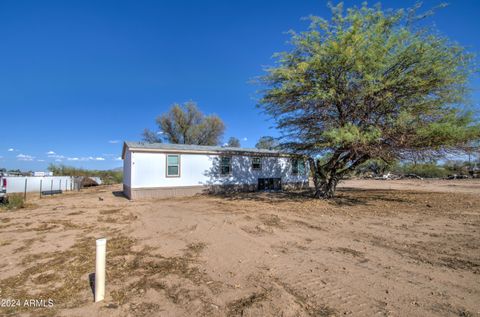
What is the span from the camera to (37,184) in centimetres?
1761

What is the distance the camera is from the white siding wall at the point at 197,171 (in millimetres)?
12797

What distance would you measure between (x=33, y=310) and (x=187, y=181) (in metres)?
11.5

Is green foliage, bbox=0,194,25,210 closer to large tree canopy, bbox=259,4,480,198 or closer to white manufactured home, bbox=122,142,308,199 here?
white manufactured home, bbox=122,142,308,199

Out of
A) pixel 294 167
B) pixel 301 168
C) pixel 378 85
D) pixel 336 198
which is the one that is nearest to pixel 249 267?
pixel 378 85

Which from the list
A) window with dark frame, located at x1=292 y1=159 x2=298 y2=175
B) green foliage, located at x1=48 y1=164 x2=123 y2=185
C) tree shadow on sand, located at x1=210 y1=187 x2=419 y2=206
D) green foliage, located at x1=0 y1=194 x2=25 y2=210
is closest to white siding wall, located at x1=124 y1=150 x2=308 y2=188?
window with dark frame, located at x1=292 y1=159 x2=298 y2=175

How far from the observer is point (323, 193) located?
41.8ft

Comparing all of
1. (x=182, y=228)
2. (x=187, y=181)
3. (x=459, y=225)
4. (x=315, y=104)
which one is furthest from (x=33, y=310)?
(x=187, y=181)

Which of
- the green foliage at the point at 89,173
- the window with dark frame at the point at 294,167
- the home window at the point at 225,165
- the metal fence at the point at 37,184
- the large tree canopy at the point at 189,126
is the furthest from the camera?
the large tree canopy at the point at 189,126

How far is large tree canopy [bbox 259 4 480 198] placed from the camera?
899 centimetres

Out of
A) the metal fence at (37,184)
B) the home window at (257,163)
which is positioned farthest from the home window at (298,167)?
the metal fence at (37,184)

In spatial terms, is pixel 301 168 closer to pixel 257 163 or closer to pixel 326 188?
pixel 257 163

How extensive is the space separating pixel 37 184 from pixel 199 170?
12.7 m

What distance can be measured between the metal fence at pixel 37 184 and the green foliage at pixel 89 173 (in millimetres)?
6853

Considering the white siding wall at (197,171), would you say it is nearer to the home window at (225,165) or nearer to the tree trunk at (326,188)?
the home window at (225,165)
